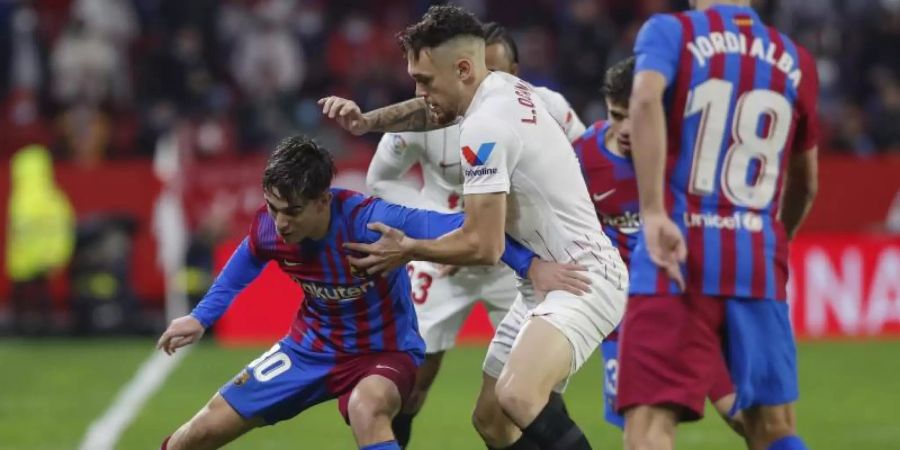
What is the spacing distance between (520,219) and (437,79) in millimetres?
605

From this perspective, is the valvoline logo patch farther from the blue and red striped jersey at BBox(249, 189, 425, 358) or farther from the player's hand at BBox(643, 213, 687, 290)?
the player's hand at BBox(643, 213, 687, 290)

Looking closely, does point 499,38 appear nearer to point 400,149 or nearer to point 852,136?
point 400,149

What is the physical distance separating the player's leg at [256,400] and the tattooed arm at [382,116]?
0.95 metres

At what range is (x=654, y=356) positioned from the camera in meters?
5.05

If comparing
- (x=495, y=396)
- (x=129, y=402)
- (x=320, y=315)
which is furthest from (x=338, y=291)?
(x=129, y=402)

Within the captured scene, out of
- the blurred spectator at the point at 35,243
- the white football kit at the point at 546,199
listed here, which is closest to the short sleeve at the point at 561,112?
the white football kit at the point at 546,199

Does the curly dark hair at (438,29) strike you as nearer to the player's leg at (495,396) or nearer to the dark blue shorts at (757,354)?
the player's leg at (495,396)

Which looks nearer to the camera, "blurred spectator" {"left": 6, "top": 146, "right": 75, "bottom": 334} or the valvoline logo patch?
the valvoline logo patch

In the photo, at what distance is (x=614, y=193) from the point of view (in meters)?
7.18

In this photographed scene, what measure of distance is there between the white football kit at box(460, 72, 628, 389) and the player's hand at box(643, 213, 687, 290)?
74cm

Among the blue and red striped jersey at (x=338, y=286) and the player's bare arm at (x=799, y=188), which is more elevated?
the player's bare arm at (x=799, y=188)

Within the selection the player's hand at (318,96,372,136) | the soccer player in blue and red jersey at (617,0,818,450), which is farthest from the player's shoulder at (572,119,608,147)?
the soccer player in blue and red jersey at (617,0,818,450)

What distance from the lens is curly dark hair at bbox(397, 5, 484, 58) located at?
5723 mm

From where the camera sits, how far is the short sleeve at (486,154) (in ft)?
18.0
